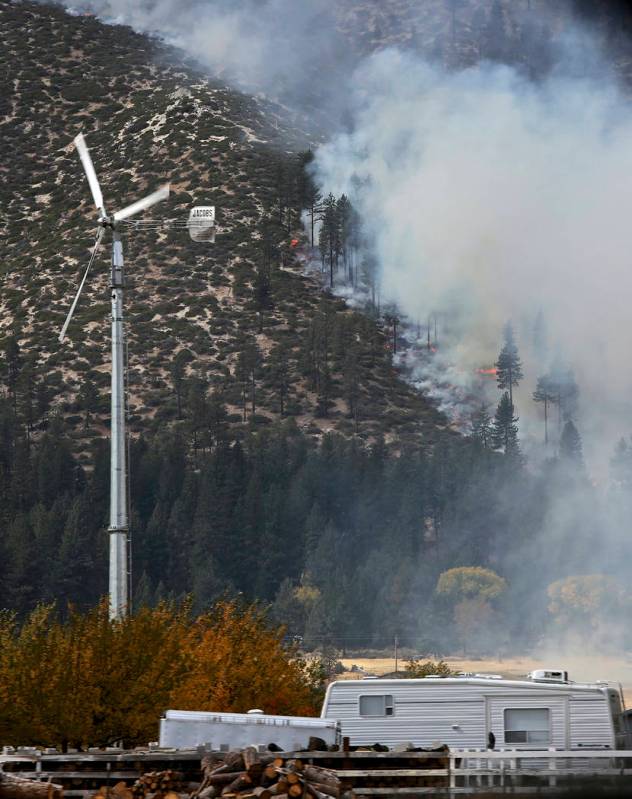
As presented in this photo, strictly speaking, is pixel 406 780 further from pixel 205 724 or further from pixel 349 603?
pixel 349 603

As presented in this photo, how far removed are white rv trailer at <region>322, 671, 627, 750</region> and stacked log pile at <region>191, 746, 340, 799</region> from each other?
9.02 meters

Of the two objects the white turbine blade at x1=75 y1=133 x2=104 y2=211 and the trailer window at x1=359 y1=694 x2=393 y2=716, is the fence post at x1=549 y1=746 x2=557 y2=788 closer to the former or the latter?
the trailer window at x1=359 y1=694 x2=393 y2=716

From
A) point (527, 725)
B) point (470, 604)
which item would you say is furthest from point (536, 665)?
point (527, 725)

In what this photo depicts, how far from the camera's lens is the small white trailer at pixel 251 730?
1740 inches

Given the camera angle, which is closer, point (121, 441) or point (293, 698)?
Answer: point (121, 441)

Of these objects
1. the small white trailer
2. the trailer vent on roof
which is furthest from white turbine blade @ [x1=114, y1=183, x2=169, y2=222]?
the small white trailer

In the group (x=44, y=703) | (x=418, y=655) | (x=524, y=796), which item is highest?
(x=418, y=655)

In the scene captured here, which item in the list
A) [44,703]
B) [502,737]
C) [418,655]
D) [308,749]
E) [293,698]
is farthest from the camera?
[418,655]

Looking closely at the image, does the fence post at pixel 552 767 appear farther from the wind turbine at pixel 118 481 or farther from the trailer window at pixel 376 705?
the wind turbine at pixel 118 481

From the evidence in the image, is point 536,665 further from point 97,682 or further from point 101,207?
point 97,682

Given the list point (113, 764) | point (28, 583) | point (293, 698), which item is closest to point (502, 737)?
point (113, 764)

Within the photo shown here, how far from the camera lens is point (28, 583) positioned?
→ 188 metres

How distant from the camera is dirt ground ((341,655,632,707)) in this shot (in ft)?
515

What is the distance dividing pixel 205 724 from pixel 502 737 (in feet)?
24.7
